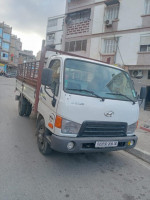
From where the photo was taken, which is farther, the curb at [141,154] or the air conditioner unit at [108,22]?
the air conditioner unit at [108,22]

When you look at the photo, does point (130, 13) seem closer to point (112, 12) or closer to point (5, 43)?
point (112, 12)

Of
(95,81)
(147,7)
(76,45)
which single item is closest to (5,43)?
(76,45)

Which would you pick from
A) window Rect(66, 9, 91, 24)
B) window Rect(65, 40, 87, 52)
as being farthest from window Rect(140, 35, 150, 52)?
window Rect(66, 9, 91, 24)

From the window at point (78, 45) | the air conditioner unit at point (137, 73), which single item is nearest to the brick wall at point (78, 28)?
the window at point (78, 45)

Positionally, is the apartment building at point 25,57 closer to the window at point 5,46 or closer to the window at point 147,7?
the window at point 5,46

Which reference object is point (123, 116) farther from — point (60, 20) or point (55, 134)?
point (60, 20)

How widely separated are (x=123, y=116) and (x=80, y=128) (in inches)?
35.3

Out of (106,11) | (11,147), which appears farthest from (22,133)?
(106,11)

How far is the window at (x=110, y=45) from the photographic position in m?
13.9

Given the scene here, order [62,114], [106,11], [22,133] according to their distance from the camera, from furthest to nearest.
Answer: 1. [106,11]
2. [22,133]
3. [62,114]

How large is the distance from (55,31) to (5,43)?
97.6 feet

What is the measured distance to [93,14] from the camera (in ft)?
50.5

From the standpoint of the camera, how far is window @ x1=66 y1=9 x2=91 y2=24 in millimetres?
15984

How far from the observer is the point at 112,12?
557 inches
